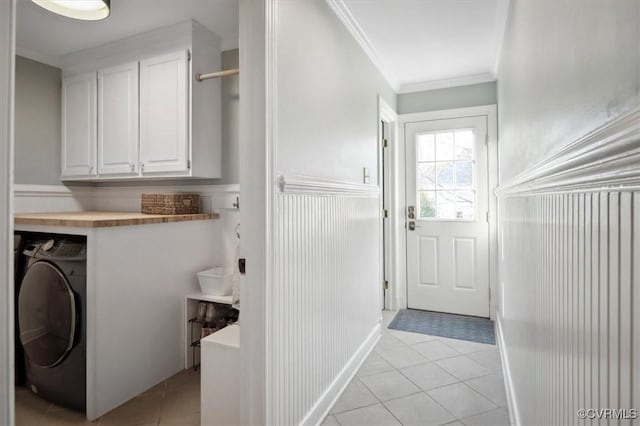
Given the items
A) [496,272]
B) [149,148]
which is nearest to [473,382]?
[496,272]

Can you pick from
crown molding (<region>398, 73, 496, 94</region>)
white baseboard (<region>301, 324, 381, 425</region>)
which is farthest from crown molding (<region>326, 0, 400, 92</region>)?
white baseboard (<region>301, 324, 381, 425</region>)

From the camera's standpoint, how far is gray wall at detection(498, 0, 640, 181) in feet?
1.80

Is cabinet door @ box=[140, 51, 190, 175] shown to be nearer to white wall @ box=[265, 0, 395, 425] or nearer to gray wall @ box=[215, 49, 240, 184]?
gray wall @ box=[215, 49, 240, 184]

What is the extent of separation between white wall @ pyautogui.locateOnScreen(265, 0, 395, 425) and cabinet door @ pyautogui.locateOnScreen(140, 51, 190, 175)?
112 centimetres

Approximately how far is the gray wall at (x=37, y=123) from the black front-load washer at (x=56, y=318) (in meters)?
1.18

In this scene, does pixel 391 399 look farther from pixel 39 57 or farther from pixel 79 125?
pixel 39 57

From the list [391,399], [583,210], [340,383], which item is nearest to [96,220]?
[340,383]

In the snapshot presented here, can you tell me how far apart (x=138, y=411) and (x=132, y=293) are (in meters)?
0.68

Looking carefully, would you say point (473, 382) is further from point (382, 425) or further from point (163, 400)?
point (163, 400)

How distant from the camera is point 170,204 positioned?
2.66 meters

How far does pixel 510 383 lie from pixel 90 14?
3.31 metres

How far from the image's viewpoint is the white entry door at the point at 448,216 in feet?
11.8

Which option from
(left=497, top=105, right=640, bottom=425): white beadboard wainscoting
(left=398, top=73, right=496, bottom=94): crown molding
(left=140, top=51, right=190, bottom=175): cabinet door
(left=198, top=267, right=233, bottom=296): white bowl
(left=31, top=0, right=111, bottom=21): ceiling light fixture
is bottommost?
(left=198, top=267, right=233, bottom=296): white bowl

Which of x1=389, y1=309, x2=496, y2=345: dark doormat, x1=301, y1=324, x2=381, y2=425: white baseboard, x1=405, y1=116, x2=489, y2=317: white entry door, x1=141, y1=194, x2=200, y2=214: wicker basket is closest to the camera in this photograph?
x1=301, y1=324, x2=381, y2=425: white baseboard
